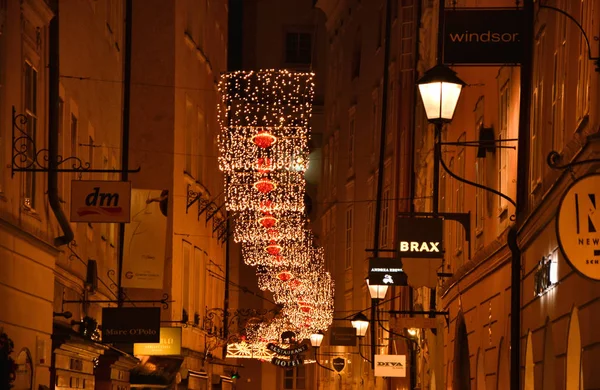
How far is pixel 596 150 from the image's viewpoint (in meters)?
10.6

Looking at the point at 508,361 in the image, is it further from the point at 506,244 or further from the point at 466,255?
the point at 466,255

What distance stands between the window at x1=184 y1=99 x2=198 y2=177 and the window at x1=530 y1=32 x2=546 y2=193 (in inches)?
788

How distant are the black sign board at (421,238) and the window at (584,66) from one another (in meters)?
8.27

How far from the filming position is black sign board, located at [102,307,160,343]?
857 inches

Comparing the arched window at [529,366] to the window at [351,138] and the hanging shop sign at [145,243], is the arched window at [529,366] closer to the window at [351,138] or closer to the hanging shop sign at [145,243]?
the hanging shop sign at [145,243]

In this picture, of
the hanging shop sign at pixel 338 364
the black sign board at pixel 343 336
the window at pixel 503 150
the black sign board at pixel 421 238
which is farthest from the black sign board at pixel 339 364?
the window at pixel 503 150

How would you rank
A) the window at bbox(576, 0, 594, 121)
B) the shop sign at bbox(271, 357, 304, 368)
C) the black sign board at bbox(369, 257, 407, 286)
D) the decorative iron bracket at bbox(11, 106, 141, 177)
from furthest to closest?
the shop sign at bbox(271, 357, 304, 368) < the black sign board at bbox(369, 257, 407, 286) < the decorative iron bracket at bbox(11, 106, 141, 177) < the window at bbox(576, 0, 594, 121)

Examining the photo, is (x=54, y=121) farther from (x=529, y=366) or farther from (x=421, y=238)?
(x=529, y=366)

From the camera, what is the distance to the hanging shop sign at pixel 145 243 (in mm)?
25281

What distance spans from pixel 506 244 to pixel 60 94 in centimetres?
752

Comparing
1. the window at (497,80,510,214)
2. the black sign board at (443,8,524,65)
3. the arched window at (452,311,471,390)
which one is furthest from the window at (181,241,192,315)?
the black sign board at (443,8,524,65)

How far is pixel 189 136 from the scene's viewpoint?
36.4 metres

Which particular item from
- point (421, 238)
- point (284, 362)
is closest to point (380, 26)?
point (284, 362)

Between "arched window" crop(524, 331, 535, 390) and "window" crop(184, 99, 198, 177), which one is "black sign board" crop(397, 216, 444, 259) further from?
"window" crop(184, 99, 198, 177)
